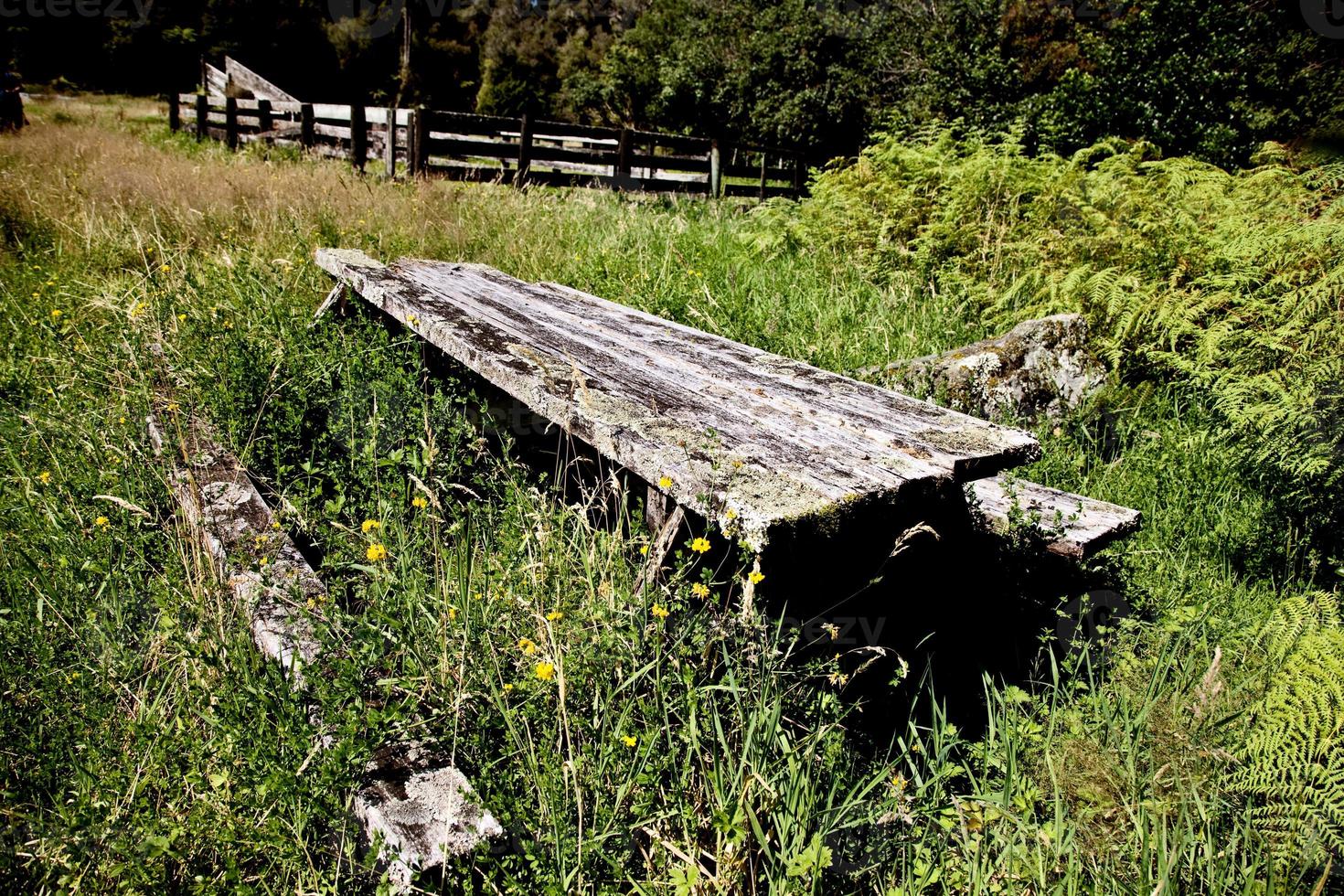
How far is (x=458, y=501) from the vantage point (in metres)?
2.78

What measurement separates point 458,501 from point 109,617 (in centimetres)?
105

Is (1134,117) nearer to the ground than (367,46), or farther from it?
nearer to the ground

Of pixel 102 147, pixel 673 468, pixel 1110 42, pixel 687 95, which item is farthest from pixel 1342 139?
pixel 687 95

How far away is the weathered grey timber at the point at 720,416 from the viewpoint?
1.58m

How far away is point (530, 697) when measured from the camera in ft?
5.29

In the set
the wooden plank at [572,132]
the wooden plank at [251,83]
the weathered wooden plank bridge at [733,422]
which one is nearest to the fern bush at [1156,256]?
the weathered wooden plank bridge at [733,422]

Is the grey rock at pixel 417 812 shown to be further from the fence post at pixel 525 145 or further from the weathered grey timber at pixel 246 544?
the fence post at pixel 525 145

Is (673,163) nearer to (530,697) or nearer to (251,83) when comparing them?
(251,83)

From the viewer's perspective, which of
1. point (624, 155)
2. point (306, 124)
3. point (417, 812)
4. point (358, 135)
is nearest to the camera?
point (417, 812)

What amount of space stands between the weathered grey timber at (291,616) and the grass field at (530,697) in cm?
5

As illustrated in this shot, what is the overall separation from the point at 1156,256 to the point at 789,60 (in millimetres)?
18964

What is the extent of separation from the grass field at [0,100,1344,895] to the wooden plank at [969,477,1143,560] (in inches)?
10.2

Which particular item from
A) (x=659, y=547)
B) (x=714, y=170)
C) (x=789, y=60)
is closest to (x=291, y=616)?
(x=659, y=547)

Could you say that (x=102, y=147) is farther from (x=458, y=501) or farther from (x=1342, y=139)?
(x=1342, y=139)
